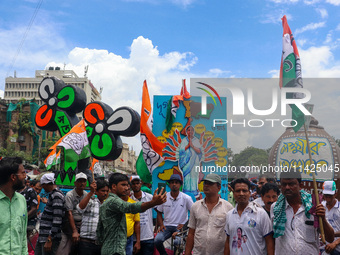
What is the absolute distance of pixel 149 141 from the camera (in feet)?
38.0

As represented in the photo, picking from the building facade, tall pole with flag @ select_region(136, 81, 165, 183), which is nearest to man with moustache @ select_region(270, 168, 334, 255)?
tall pole with flag @ select_region(136, 81, 165, 183)

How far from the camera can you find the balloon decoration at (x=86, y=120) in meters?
13.4

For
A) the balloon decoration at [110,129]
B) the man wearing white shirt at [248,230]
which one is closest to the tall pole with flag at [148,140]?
the balloon decoration at [110,129]

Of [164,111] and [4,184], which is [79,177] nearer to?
[4,184]

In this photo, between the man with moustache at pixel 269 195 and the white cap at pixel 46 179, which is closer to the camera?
the man with moustache at pixel 269 195

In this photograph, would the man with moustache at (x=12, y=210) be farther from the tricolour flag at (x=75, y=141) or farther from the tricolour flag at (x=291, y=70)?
the tricolour flag at (x=75, y=141)

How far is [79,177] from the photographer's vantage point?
5.50 m

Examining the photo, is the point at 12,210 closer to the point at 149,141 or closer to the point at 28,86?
the point at 149,141

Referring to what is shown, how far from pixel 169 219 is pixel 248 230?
2544mm

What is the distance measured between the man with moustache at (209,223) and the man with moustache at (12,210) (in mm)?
1909

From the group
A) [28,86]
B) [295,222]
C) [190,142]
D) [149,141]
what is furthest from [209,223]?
[28,86]

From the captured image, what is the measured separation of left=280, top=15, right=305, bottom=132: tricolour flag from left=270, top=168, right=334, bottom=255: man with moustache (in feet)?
4.33

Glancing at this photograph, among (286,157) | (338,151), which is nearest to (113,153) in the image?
(286,157)

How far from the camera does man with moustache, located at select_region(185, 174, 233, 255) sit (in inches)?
167
